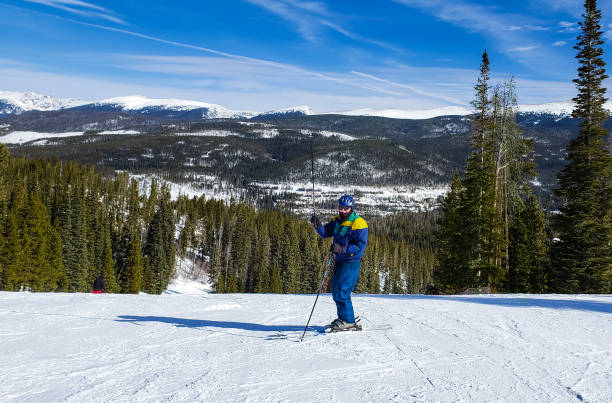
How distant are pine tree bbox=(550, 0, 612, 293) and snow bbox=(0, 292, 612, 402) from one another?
1481 cm

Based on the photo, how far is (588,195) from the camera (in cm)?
2162

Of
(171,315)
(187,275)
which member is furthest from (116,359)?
(187,275)

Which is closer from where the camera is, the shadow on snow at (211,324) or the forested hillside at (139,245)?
the shadow on snow at (211,324)

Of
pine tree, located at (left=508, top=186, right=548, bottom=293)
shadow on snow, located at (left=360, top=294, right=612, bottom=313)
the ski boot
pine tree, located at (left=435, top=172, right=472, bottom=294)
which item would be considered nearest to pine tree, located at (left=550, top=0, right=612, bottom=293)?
pine tree, located at (left=508, top=186, right=548, bottom=293)

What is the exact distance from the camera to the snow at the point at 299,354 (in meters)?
4.30

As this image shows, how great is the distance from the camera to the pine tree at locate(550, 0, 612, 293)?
69.2 ft

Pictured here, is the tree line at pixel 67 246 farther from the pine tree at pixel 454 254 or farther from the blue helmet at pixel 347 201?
the blue helmet at pixel 347 201

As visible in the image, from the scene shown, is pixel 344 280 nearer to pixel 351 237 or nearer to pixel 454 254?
pixel 351 237

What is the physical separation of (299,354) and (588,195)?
22.4 metres

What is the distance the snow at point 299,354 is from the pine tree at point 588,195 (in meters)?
14.8

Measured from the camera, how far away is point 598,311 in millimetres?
8734

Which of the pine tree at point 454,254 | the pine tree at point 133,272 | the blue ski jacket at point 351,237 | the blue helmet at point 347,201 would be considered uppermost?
the blue helmet at point 347,201

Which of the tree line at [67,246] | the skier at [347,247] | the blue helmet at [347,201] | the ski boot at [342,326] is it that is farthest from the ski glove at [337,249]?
the tree line at [67,246]

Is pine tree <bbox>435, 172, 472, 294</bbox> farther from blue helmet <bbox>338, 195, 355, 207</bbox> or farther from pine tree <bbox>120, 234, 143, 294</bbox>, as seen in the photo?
pine tree <bbox>120, 234, 143, 294</bbox>
